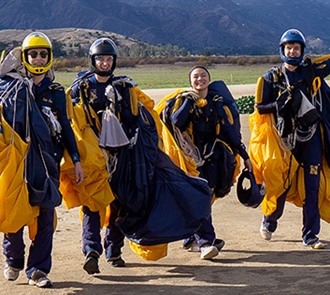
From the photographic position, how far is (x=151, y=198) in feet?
23.5

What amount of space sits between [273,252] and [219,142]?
1.19 metres

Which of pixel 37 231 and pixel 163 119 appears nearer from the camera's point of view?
pixel 37 231

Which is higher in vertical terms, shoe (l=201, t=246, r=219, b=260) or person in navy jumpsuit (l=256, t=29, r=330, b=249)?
person in navy jumpsuit (l=256, t=29, r=330, b=249)

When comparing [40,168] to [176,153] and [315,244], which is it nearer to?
[176,153]

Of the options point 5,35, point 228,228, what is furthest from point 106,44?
point 5,35

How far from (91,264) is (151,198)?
0.80 metres

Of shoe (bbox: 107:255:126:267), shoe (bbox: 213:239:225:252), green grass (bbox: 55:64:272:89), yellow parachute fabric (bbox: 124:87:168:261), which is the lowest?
green grass (bbox: 55:64:272:89)

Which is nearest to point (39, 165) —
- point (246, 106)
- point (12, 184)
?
point (12, 184)

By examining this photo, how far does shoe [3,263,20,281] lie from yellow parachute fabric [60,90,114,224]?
2.44 ft

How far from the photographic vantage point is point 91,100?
7.18 meters

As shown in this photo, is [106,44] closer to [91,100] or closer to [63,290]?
[91,100]

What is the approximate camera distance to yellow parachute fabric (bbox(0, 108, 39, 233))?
6.23 metres

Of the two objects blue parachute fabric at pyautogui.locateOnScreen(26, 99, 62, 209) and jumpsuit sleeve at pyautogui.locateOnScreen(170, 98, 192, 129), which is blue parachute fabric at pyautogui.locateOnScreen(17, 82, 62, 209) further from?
jumpsuit sleeve at pyautogui.locateOnScreen(170, 98, 192, 129)

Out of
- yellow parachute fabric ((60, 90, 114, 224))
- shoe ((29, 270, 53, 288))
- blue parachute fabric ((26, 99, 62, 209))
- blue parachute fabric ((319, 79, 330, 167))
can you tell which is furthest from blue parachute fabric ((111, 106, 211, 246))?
blue parachute fabric ((319, 79, 330, 167))
